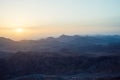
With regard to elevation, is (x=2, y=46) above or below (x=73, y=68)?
above

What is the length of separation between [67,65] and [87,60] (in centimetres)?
620

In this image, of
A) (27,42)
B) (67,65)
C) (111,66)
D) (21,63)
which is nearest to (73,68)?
(67,65)

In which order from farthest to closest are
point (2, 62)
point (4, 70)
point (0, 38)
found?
point (0, 38) < point (2, 62) < point (4, 70)

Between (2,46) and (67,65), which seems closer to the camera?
(67,65)

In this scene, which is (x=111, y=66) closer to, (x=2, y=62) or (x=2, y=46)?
(x=2, y=62)

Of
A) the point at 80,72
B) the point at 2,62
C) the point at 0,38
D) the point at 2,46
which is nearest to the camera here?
the point at 80,72

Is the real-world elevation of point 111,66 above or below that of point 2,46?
below

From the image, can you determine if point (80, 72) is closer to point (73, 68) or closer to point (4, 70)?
point (73, 68)

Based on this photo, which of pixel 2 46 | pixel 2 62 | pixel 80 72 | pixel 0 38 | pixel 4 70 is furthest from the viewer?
pixel 0 38

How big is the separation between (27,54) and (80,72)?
19261 mm

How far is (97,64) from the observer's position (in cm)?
7538

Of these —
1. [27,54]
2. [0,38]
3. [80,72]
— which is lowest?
[80,72]

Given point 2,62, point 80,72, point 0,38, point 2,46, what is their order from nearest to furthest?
point 80,72
point 2,62
point 2,46
point 0,38

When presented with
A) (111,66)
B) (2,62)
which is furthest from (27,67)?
(111,66)
